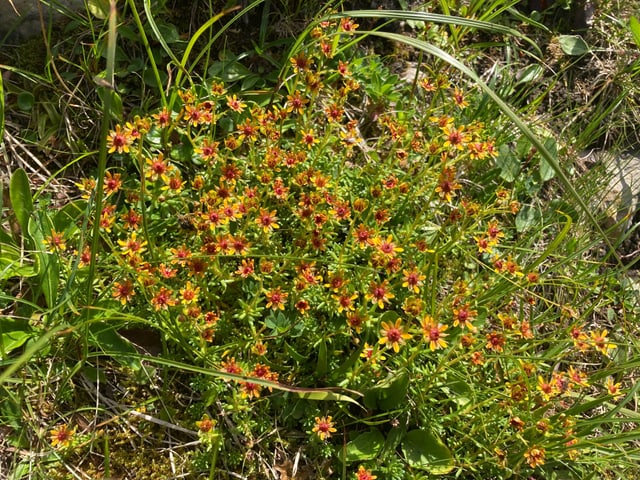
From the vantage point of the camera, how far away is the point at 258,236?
213 cm

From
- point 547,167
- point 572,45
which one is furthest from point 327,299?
point 572,45

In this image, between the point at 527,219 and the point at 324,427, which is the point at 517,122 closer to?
the point at 324,427

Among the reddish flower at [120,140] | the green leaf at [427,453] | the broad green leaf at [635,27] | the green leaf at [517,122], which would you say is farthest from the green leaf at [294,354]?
the broad green leaf at [635,27]

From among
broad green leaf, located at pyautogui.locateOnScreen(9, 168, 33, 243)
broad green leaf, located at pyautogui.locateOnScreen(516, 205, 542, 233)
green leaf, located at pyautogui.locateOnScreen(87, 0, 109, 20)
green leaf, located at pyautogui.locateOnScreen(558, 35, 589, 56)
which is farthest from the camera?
green leaf, located at pyautogui.locateOnScreen(558, 35, 589, 56)

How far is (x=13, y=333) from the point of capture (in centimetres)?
194

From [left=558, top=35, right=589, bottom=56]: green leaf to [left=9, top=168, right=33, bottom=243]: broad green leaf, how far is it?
2491 millimetres

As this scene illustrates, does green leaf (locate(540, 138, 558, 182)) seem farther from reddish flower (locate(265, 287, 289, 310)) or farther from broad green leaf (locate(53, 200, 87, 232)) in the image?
broad green leaf (locate(53, 200, 87, 232))

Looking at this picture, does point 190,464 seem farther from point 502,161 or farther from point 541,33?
point 541,33

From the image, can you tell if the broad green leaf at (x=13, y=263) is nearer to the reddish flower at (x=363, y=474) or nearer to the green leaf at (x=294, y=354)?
the green leaf at (x=294, y=354)

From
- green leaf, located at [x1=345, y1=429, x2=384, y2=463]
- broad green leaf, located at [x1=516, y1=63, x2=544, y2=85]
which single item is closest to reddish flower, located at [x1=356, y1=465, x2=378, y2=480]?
green leaf, located at [x1=345, y1=429, x2=384, y2=463]

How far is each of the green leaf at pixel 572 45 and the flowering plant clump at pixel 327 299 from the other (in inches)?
45.0

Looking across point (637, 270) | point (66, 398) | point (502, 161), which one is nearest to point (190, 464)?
point (66, 398)

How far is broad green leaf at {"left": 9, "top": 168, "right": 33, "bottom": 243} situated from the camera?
208cm

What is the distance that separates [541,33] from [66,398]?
8.79 ft
